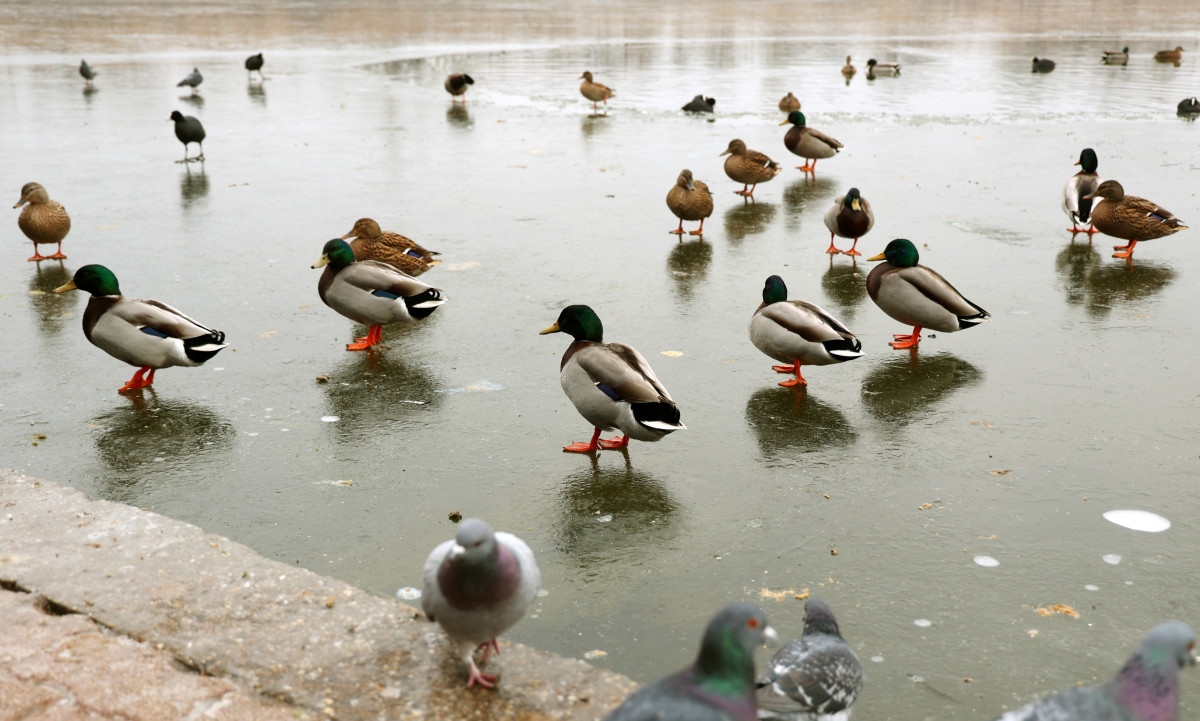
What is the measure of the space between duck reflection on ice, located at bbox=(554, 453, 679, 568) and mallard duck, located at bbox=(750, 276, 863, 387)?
1.35 metres

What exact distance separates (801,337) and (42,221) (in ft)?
19.9

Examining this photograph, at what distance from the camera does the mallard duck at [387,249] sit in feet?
24.8

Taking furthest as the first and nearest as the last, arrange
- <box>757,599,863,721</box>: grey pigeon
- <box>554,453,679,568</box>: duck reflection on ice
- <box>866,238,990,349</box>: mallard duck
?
<box>866,238,990,349</box>: mallard duck → <box>554,453,679,568</box>: duck reflection on ice → <box>757,599,863,721</box>: grey pigeon

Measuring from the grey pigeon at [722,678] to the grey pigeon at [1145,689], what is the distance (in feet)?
2.32

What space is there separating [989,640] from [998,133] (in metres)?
12.1

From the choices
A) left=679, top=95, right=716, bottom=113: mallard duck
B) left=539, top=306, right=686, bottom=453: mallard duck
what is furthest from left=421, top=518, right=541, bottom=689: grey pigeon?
left=679, top=95, right=716, bottom=113: mallard duck

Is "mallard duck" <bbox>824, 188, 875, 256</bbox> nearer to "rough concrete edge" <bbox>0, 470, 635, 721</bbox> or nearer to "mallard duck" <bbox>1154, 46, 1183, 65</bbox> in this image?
"rough concrete edge" <bbox>0, 470, 635, 721</bbox>

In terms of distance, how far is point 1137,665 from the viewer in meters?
2.34

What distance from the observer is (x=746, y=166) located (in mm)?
10664

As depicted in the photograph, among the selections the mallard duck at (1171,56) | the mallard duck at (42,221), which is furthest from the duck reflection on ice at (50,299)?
the mallard duck at (1171,56)

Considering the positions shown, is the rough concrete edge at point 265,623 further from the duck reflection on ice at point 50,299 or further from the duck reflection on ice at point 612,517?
the duck reflection on ice at point 50,299

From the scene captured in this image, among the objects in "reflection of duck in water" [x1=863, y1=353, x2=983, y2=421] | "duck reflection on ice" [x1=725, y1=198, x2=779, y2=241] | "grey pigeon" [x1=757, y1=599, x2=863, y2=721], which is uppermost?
"duck reflection on ice" [x1=725, y1=198, x2=779, y2=241]

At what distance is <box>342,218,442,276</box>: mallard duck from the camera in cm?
757

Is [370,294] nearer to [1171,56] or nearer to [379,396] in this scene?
[379,396]
